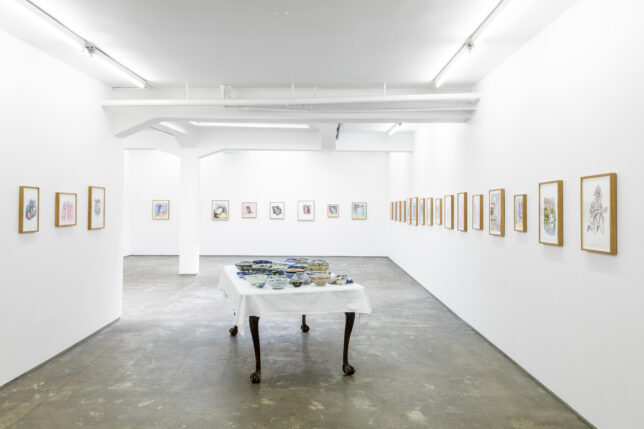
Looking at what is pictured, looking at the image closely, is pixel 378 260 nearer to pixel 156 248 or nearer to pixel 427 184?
pixel 427 184

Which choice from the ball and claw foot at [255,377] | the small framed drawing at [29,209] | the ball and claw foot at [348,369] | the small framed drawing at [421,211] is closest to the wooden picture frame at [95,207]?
the small framed drawing at [29,209]

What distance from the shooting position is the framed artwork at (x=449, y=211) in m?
7.38

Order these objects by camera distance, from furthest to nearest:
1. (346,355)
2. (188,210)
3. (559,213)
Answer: (188,210) < (346,355) < (559,213)

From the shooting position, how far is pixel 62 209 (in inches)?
205

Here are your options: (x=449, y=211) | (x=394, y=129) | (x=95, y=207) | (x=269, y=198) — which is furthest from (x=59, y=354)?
(x=269, y=198)

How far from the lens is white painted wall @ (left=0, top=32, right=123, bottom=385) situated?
4.35 m

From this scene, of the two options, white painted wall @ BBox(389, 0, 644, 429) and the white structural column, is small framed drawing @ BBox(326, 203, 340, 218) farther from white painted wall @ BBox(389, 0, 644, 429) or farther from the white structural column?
white painted wall @ BBox(389, 0, 644, 429)

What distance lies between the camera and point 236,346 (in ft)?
18.2

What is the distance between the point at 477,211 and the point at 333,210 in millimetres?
9830

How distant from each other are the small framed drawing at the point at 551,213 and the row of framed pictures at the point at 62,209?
5792mm

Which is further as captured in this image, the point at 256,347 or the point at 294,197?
the point at 294,197

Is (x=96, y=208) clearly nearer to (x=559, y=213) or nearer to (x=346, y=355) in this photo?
(x=346, y=355)

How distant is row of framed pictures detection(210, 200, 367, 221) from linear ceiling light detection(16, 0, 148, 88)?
9484 mm

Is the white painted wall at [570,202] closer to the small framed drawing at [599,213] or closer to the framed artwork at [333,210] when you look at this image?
the small framed drawing at [599,213]
